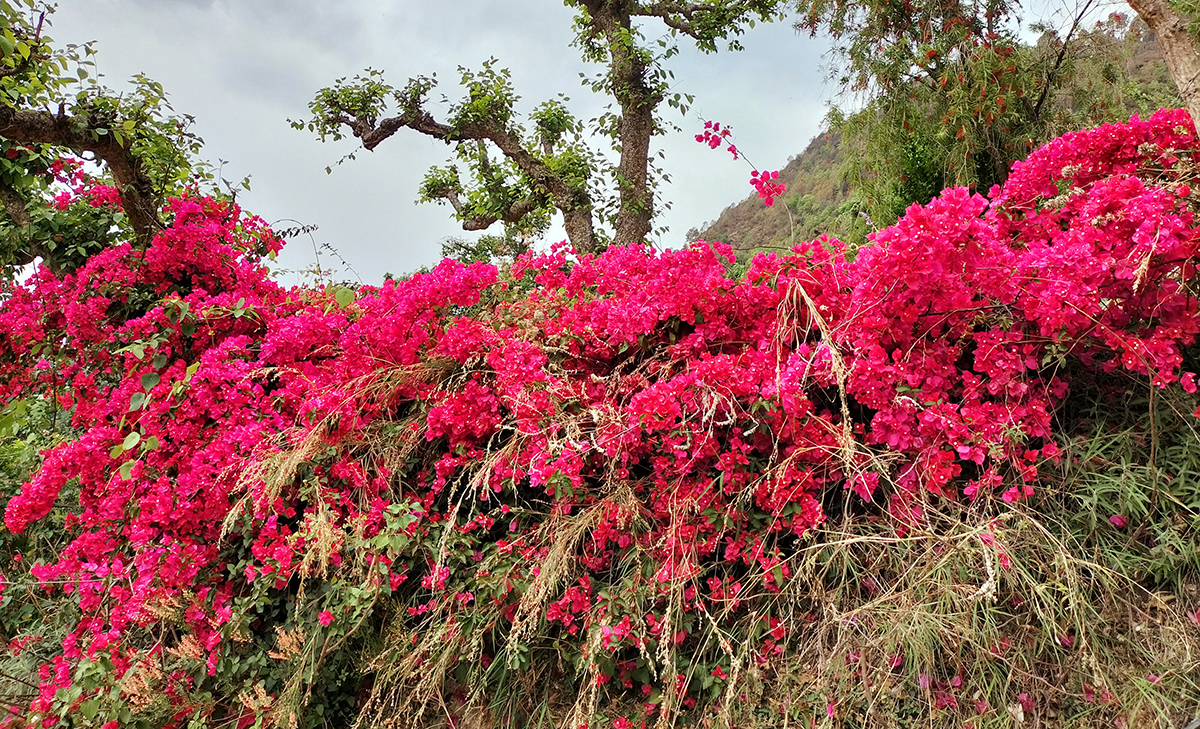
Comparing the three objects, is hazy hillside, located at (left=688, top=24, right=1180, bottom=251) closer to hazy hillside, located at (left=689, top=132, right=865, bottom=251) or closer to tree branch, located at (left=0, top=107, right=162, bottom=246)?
hazy hillside, located at (left=689, top=132, right=865, bottom=251)

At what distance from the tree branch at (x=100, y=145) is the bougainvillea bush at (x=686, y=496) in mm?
1345

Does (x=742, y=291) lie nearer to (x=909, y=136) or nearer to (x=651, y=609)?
(x=651, y=609)

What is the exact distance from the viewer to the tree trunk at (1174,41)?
2.19 m

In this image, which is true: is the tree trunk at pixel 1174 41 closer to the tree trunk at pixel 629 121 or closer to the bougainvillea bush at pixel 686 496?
the bougainvillea bush at pixel 686 496

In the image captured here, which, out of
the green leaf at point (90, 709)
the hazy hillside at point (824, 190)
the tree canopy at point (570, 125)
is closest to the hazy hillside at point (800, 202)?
the hazy hillside at point (824, 190)

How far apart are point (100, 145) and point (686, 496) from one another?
11.4 ft

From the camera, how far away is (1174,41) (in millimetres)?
2266

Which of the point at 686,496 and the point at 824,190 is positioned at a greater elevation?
the point at 824,190

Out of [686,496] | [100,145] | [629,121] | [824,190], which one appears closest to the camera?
[686,496]

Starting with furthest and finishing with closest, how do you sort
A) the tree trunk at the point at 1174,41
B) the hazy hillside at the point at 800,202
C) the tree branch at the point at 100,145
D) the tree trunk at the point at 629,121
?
the hazy hillside at the point at 800,202, the tree trunk at the point at 629,121, the tree branch at the point at 100,145, the tree trunk at the point at 1174,41

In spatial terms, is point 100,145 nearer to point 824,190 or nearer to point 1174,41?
point 1174,41

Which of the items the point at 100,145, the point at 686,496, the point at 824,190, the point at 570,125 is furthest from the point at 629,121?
the point at 824,190

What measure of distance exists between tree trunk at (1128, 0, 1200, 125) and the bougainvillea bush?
0.60 feet

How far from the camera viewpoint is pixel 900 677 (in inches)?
65.3
